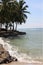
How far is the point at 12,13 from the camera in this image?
137ft

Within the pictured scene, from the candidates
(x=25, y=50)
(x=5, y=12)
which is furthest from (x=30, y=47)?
(x=5, y=12)

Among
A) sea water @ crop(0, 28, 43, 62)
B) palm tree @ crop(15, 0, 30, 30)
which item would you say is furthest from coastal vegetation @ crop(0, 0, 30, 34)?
sea water @ crop(0, 28, 43, 62)

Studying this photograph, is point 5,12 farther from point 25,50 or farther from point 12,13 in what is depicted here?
point 25,50

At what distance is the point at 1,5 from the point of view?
3856 cm

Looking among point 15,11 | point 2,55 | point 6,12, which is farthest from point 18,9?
point 2,55

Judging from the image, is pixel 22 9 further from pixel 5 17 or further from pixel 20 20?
pixel 5 17

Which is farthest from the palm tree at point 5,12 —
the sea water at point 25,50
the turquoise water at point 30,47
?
the sea water at point 25,50

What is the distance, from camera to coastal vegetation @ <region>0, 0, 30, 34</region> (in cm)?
3888

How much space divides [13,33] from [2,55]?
30.1 m

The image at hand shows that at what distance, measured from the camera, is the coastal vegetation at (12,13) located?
38.9 m

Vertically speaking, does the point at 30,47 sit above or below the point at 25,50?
below

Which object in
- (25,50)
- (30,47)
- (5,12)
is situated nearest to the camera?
(25,50)

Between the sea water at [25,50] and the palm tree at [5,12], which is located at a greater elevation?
the palm tree at [5,12]

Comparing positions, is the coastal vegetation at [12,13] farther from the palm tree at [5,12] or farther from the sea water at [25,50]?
the sea water at [25,50]
